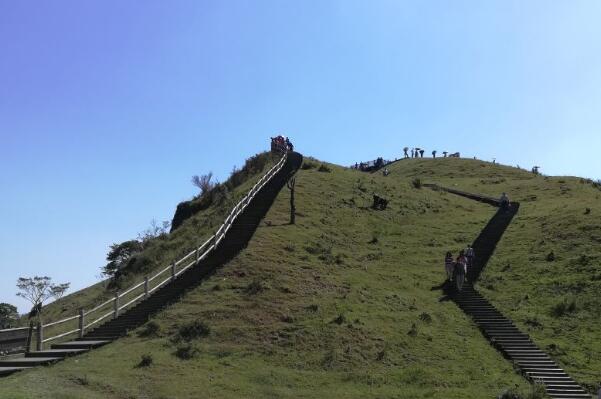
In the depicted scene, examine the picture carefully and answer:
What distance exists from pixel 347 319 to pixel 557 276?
1333cm

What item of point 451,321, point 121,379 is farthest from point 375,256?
point 121,379

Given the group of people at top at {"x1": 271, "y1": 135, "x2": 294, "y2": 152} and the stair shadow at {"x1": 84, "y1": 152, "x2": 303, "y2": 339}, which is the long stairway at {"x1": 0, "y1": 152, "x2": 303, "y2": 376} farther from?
the group of people at top at {"x1": 271, "y1": 135, "x2": 294, "y2": 152}

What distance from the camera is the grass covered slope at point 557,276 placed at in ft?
83.0

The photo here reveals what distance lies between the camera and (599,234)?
37.9 m

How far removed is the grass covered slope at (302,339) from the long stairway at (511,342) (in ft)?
1.83

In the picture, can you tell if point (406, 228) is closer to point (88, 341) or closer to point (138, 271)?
point (138, 271)

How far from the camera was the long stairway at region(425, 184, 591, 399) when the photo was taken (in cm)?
2153

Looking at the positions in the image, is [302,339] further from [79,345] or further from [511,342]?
[511,342]

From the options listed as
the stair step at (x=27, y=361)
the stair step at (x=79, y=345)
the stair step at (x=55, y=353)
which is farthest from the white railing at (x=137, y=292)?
the stair step at (x=27, y=361)

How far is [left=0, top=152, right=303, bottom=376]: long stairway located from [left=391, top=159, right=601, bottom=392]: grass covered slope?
45.1 ft

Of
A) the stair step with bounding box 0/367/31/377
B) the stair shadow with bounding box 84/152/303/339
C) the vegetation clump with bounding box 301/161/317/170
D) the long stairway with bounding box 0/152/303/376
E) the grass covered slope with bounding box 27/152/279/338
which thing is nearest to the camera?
the stair step with bounding box 0/367/31/377

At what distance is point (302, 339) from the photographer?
79.2 feet

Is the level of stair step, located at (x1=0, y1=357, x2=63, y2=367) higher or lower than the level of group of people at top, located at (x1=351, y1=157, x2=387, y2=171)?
lower

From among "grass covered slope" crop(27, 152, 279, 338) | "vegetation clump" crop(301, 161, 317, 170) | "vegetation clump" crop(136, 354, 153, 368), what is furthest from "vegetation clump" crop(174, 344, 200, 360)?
"vegetation clump" crop(301, 161, 317, 170)
